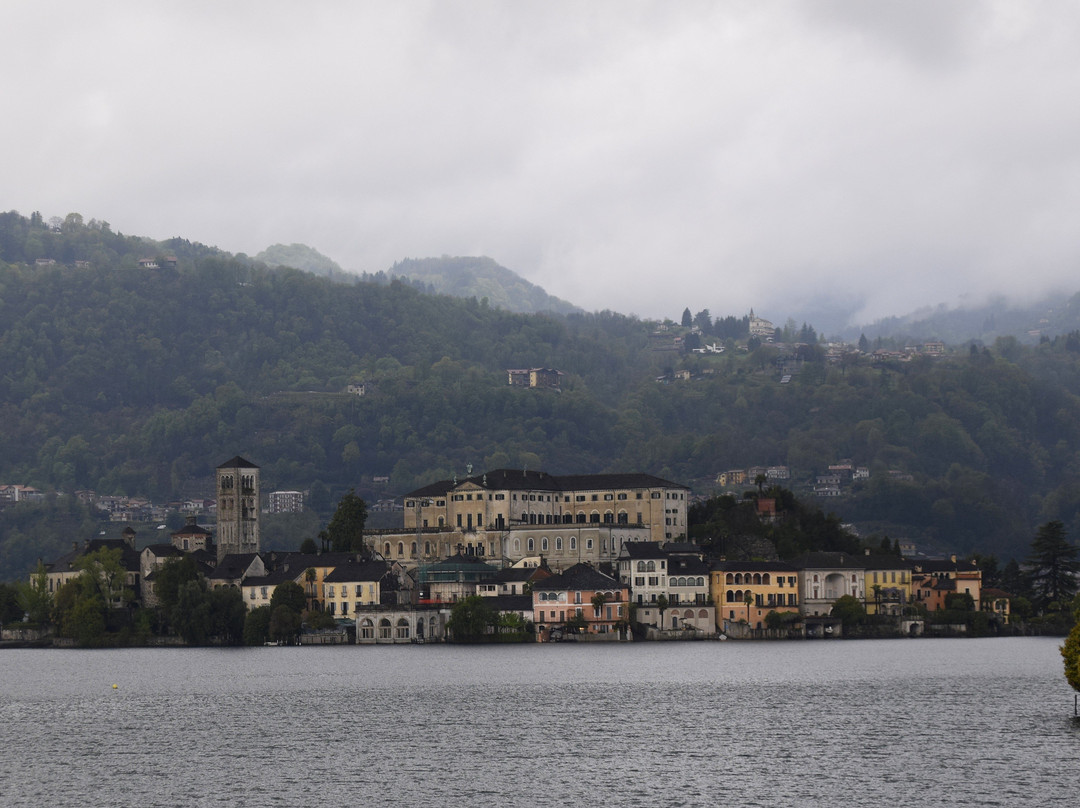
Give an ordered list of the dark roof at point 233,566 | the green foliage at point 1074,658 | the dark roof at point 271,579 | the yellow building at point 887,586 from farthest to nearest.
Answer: the dark roof at point 233,566 < the dark roof at point 271,579 < the yellow building at point 887,586 < the green foliage at point 1074,658

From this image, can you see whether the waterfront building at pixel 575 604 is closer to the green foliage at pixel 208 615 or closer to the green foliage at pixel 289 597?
the green foliage at pixel 289 597

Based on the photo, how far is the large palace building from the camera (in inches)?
7072

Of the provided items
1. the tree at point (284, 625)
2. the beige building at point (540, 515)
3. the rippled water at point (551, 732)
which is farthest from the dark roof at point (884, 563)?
the tree at point (284, 625)

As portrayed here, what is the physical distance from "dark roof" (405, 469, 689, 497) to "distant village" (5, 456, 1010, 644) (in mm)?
167

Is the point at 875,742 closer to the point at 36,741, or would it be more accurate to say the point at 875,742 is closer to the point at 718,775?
the point at 718,775

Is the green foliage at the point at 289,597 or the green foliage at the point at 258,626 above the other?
the green foliage at the point at 289,597

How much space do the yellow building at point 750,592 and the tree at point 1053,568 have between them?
30080 mm

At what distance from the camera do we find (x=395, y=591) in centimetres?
16612

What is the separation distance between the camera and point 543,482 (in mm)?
191375

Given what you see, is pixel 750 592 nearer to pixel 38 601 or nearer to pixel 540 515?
pixel 540 515

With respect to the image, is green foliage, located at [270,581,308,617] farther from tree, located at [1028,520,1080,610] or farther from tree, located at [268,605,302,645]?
tree, located at [1028,520,1080,610]

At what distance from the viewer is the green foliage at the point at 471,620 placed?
511ft

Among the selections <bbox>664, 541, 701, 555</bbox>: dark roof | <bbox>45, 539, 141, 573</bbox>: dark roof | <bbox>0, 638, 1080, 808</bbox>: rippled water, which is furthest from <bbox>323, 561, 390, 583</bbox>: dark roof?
<bbox>0, 638, 1080, 808</bbox>: rippled water

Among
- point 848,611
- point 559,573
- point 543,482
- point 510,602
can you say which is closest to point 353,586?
point 510,602
